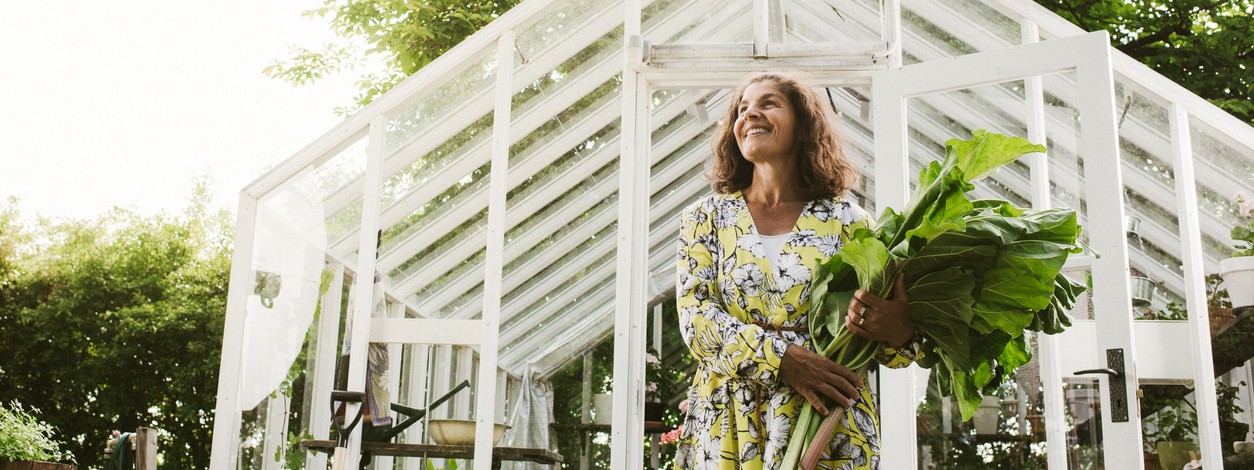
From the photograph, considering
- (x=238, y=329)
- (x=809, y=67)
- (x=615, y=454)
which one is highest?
(x=809, y=67)

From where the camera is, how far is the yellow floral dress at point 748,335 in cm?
190

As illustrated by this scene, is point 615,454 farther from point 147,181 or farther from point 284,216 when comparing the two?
point 147,181

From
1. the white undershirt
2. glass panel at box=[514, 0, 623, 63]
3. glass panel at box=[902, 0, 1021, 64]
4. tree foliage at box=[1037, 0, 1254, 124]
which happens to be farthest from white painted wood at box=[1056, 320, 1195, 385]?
tree foliage at box=[1037, 0, 1254, 124]

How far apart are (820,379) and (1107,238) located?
152 centimetres

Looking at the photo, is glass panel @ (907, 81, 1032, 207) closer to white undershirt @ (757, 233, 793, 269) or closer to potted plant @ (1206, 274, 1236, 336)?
potted plant @ (1206, 274, 1236, 336)

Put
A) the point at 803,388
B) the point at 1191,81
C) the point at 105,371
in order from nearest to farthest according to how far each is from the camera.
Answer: the point at 803,388 → the point at 1191,81 → the point at 105,371

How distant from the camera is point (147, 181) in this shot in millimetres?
16828

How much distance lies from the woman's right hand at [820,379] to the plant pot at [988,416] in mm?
1803

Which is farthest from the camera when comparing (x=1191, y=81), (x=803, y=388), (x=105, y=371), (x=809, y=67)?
(x=105, y=371)

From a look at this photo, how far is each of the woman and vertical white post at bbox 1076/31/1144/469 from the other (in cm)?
96

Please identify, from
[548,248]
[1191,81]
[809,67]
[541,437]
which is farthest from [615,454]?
[1191,81]

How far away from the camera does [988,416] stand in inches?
137

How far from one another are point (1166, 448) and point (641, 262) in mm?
1826

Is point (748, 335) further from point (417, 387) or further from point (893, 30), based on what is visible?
point (893, 30)
